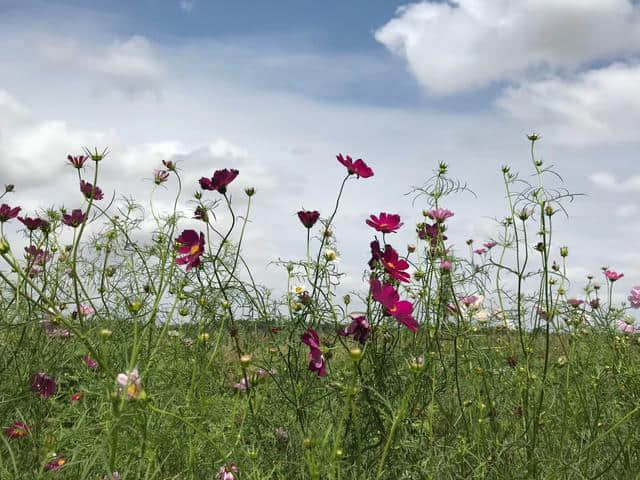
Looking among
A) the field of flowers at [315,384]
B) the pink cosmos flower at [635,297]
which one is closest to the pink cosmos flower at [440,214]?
the field of flowers at [315,384]

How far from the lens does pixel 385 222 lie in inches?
78.6

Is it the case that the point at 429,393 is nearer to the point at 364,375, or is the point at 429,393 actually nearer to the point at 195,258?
the point at 364,375

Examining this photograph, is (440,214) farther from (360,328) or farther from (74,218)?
(74,218)

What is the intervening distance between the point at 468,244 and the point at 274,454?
1.78 meters

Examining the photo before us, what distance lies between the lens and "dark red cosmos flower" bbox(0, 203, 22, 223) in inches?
98.7

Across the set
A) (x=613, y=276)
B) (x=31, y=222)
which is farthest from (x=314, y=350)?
(x=613, y=276)

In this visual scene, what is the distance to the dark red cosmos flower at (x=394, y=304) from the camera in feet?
5.18

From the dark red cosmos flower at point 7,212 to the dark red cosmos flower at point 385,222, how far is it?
4.80 ft

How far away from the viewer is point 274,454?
6.79 feet

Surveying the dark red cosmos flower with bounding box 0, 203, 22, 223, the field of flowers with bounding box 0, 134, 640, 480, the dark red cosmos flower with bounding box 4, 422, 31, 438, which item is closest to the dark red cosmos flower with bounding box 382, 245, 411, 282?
the field of flowers with bounding box 0, 134, 640, 480

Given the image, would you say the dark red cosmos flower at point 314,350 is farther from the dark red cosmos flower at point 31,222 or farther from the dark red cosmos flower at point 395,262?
the dark red cosmos flower at point 31,222

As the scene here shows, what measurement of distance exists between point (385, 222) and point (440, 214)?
323 millimetres

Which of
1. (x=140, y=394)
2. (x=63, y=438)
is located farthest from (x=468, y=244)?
(x=140, y=394)

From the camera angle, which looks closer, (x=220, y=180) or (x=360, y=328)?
(x=360, y=328)
